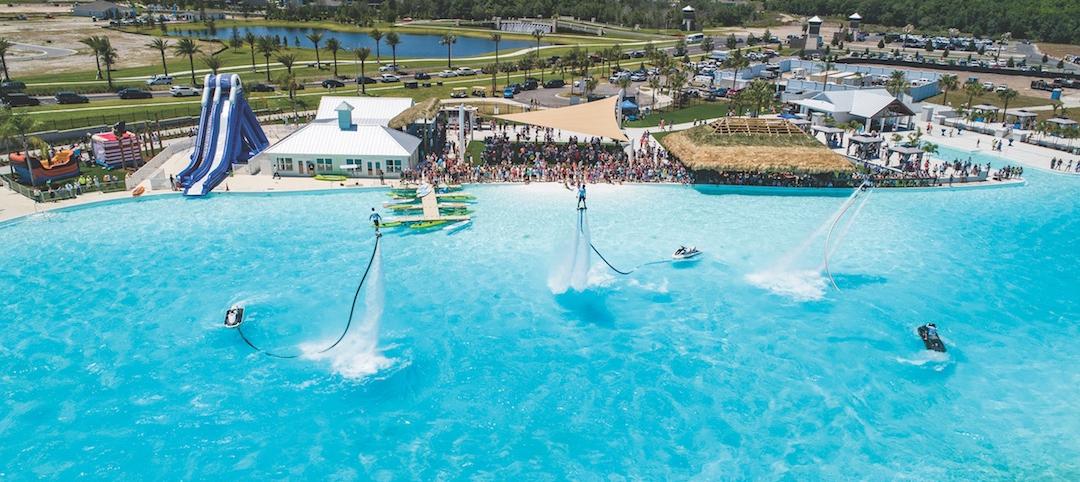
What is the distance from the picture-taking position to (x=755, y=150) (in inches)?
2030

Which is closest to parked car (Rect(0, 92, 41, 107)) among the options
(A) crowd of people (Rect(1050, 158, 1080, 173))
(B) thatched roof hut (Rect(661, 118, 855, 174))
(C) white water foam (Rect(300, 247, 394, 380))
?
(C) white water foam (Rect(300, 247, 394, 380))

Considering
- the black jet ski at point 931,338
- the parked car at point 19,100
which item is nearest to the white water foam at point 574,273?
the black jet ski at point 931,338

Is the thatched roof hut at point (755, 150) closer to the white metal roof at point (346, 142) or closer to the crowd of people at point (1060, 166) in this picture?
the white metal roof at point (346, 142)

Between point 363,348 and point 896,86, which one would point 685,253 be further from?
point 896,86

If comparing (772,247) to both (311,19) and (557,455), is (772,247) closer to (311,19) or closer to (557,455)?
(557,455)

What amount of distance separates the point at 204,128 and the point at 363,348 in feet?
105

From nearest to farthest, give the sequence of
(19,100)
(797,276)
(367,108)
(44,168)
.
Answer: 1. (797,276)
2. (44,168)
3. (367,108)
4. (19,100)

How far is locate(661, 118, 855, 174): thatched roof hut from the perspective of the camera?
50531 millimetres

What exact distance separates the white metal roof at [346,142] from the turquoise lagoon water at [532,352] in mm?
7984

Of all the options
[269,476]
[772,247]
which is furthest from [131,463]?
[772,247]

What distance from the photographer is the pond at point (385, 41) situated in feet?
492

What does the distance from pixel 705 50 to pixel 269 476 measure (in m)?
131

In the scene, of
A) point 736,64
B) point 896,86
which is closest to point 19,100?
point 736,64

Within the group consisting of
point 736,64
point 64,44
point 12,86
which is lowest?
point 12,86
